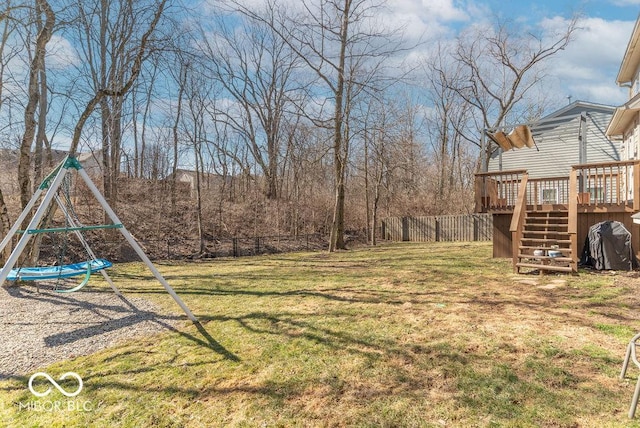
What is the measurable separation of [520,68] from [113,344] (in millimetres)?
24921

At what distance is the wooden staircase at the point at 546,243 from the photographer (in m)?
6.98

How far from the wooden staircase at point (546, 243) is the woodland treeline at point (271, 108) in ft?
21.0

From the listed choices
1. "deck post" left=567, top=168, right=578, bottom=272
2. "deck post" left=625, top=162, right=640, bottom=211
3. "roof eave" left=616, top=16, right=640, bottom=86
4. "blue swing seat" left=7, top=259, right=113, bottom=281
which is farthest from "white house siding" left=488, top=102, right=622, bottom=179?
"blue swing seat" left=7, top=259, right=113, bottom=281

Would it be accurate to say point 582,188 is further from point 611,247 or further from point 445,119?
point 445,119

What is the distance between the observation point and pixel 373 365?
124 inches

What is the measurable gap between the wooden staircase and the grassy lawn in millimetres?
1156

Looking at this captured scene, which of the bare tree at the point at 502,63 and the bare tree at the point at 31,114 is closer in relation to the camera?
the bare tree at the point at 31,114

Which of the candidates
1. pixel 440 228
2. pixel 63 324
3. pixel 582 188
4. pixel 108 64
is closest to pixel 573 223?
pixel 582 188

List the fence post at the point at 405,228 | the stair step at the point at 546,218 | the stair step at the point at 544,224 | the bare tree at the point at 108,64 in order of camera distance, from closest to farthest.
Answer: the stair step at the point at 544,224 → the stair step at the point at 546,218 → the bare tree at the point at 108,64 → the fence post at the point at 405,228

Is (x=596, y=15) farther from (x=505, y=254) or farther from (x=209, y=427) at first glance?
(x=209, y=427)

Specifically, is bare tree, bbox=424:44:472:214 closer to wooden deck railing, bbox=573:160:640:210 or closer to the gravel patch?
wooden deck railing, bbox=573:160:640:210

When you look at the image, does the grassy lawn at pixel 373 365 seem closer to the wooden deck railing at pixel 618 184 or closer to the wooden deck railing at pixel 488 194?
the wooden deck railing at pixel 618 184

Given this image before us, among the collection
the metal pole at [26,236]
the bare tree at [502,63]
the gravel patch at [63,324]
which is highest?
the bare tree at [502,63]

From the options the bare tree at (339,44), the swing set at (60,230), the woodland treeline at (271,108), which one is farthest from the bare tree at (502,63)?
the swing set at (60,230)
